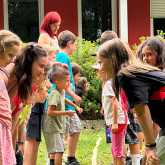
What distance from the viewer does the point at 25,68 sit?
410 centimetres

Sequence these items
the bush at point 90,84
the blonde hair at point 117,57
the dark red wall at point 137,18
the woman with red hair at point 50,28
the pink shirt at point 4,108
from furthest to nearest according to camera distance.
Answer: the dark red wall at point 137,18, the bush at point 90,84, the woman with red hair at point 50,28, the pink shirt at point 4,108, the blonde hair at point 117,57

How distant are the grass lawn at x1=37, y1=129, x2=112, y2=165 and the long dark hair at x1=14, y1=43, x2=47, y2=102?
3.11 m

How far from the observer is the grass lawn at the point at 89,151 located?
7.12 m

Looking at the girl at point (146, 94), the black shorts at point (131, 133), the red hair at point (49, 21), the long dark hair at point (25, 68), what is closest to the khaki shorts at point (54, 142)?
the black shorts at point (131, 133)

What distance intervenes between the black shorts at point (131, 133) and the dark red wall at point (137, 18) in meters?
9.10

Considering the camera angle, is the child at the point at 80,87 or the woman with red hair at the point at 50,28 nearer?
the woman with red hair at the point at 50,28

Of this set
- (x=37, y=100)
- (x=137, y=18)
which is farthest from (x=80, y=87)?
(x=137, y=18)

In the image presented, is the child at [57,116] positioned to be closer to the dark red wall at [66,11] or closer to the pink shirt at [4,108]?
the pink shirt at [4,108]

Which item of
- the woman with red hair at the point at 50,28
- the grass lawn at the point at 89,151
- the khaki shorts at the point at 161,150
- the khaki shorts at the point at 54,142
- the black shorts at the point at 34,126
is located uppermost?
the woman with red hair at the point at 50,28

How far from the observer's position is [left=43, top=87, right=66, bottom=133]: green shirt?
5777 mm

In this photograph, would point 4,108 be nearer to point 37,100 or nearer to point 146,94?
point 146,94

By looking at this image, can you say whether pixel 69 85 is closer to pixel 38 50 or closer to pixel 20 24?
pixel 38 50

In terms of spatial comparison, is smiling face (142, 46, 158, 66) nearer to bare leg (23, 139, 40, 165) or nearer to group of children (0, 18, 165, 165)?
group of children (0, 18, 165, 165)

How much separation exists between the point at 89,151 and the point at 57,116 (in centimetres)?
226
